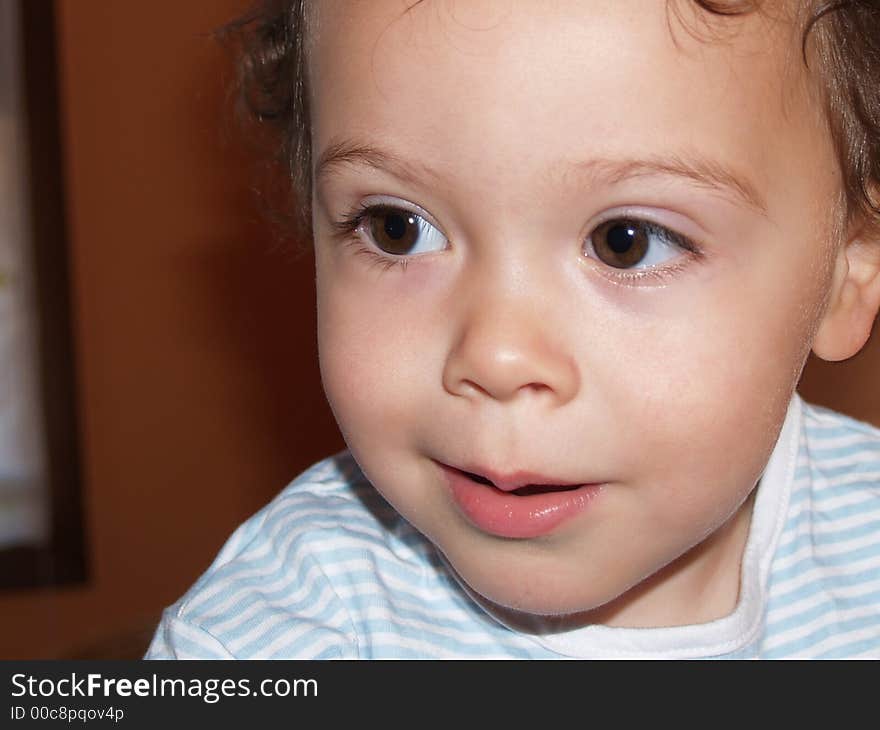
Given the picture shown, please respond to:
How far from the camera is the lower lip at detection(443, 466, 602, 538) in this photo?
71 cm

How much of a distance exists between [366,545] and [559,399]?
0.32 meters

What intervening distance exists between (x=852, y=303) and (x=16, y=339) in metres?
1.59

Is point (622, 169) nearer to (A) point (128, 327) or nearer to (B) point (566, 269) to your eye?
(B) point (566, 269)

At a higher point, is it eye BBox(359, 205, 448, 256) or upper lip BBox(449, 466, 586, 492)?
eye BBox(359, 205, 448, 256)

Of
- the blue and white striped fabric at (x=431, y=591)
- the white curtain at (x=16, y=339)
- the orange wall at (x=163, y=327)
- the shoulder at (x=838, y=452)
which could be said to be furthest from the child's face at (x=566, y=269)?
the white curtain at (x=16, y=339)

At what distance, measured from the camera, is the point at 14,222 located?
201cm

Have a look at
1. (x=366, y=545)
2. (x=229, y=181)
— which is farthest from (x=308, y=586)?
(x=229, y=181)

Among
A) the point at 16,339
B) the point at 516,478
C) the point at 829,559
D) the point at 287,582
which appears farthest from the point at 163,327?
the point at 516,478

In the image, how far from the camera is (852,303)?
84cm

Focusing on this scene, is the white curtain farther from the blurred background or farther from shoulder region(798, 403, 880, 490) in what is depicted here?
shoulder region(798, 403, 880, 490)

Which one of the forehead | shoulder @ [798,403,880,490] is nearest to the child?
the forehead

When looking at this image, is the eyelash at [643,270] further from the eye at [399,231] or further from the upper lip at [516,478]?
the upper lip at [516,478]

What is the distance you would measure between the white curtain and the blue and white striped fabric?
1.19 m

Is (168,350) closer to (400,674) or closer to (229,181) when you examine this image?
(229,181)
